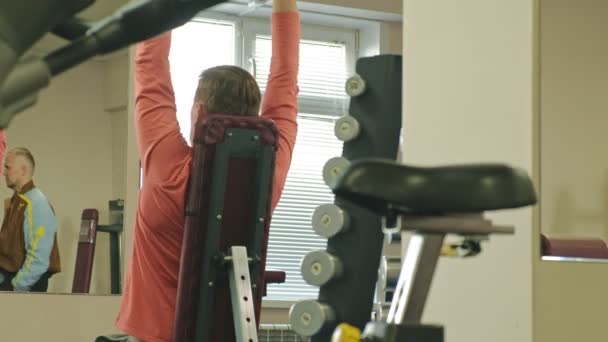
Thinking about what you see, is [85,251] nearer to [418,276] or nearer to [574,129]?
[574,129]

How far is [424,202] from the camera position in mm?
1266

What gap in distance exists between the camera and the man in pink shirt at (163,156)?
2.46m

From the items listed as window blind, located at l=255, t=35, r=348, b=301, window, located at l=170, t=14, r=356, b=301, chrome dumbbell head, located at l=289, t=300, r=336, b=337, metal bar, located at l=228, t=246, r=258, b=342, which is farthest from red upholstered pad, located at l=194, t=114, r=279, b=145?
window blind, located at l=255, t=35, r=348, b=301

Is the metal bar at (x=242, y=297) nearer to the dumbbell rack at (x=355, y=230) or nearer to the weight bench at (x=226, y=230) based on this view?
the weight bench at (x=226, y=230)

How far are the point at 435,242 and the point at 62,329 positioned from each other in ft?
11.5

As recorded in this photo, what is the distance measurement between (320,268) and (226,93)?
542mm

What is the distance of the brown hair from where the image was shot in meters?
2.58

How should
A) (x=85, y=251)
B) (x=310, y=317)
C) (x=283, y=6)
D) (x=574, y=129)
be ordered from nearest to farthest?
(x=310, y=317) → (x=283, y=6) → (x=574, y=129) → (x=85, y=251)

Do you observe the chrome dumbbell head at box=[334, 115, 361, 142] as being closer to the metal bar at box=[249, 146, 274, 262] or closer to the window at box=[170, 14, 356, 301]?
the metal bar at box=[249, 146, 274, 262]

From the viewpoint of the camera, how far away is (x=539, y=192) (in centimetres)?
256

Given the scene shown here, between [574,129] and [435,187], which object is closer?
[435,187]

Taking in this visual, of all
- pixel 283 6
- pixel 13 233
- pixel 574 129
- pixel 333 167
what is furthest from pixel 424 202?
pixel 13 233

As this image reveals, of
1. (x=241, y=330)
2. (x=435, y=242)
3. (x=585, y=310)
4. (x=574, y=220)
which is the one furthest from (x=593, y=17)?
(x=435, y=242)

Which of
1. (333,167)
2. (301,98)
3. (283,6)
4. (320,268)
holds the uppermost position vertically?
(301,98)
